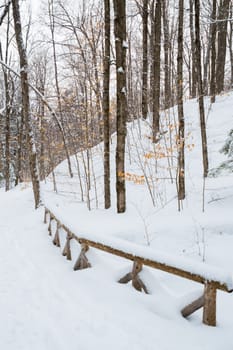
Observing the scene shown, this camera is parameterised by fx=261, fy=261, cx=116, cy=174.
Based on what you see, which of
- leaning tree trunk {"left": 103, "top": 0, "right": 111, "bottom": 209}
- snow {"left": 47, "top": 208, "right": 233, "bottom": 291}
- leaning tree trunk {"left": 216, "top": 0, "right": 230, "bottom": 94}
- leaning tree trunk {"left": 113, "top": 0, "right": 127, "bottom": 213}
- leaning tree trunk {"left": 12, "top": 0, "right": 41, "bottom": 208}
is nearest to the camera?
snow {"left": 47, "top": 208, "right": 233, "bottom": 291}

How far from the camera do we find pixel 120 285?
3848mm

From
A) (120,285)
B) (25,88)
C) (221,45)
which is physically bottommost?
(120,285)

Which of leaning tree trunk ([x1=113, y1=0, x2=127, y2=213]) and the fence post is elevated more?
leaning tree trunk ([x1=113, y1=0, x2=127, y2=213])

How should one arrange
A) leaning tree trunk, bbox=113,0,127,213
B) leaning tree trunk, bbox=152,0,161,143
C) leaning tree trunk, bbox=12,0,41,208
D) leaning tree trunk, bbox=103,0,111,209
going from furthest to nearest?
leaning tree trunk, bbox=152,0,161,143 < leaning tree trunk, bbox=12,0,41,208 < leaning tree trunk, bbox=103,0,111,209 < leaning tree trunk, bbox=113,0,127,213

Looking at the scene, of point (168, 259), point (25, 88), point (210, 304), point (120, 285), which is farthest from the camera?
point (25, 88)

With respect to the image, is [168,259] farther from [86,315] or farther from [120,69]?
[120,69]

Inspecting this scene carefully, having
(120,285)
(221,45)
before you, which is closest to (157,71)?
(221,45)

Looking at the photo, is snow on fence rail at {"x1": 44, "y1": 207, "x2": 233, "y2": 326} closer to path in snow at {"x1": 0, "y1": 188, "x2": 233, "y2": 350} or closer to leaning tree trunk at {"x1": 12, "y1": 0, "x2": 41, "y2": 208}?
path in snow at {"x1": 0, "y1": 188, "x2": 233, "y2": 350}

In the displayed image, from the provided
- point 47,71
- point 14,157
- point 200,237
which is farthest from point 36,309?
point 14,157

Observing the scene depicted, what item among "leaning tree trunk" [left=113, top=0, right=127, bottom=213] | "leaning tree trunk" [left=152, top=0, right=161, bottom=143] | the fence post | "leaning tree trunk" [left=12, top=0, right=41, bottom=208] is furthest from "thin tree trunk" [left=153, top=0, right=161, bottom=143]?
the fence post

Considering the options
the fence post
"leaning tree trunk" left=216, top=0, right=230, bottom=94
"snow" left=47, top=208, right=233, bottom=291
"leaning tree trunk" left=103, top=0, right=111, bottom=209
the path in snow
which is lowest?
the path in snow

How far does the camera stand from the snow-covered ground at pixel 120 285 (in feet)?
8.94

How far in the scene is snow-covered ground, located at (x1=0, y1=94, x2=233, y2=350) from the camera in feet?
8.94

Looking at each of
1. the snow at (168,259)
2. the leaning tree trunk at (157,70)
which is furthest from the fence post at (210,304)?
the leaning tree trunk at (157,70)
